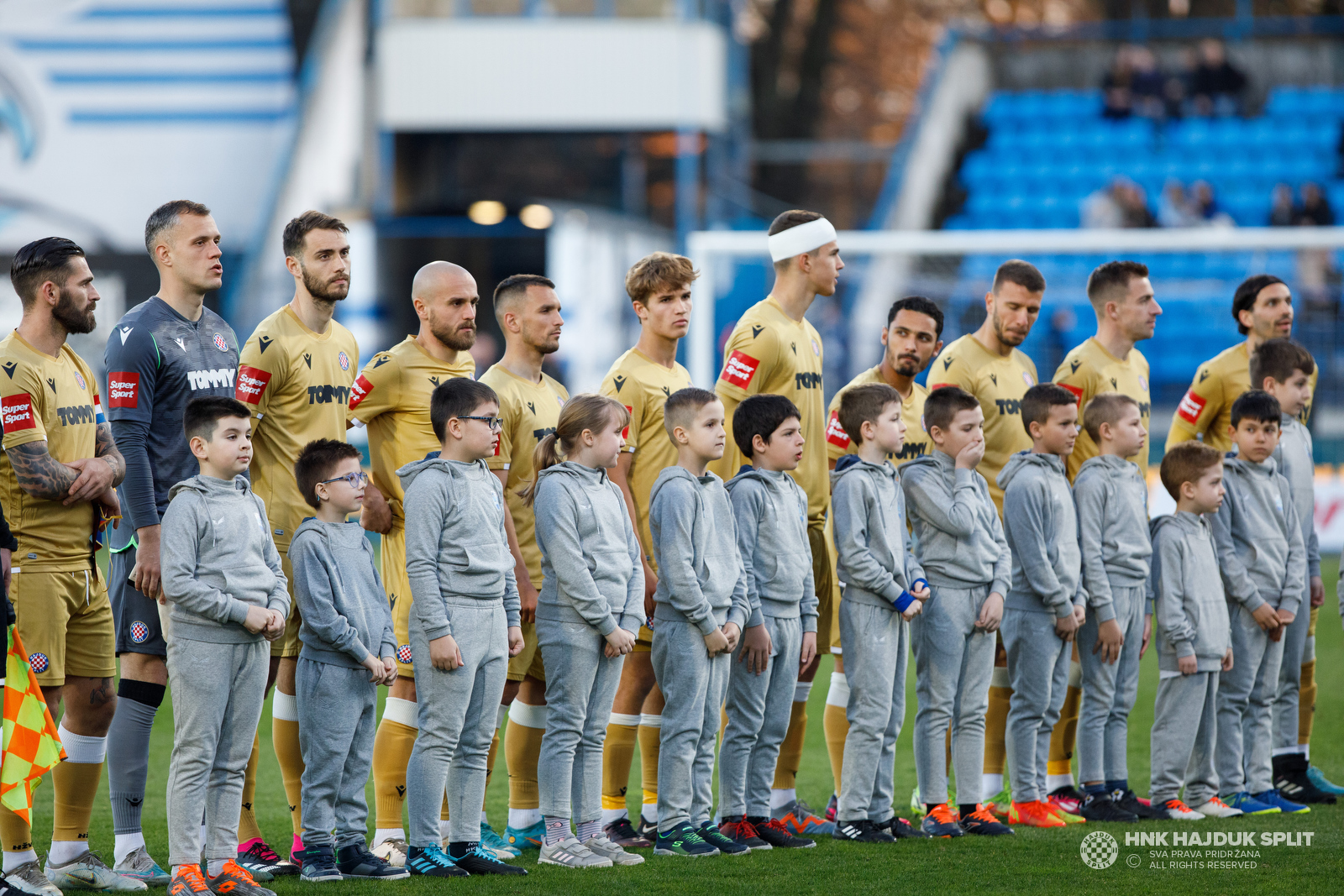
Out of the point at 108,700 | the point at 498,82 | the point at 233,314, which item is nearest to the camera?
the point at 108,700

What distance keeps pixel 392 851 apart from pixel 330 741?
540 mm

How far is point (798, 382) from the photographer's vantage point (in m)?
6.35

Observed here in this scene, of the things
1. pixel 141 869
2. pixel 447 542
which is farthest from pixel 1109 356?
pixel 141 869

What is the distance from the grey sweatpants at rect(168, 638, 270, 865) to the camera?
4.82 metres

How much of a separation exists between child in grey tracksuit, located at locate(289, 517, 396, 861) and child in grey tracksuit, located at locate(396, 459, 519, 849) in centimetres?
17

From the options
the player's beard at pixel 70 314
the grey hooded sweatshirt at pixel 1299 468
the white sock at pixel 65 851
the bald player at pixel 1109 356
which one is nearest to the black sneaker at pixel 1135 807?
the bald player at pixel 1109 356

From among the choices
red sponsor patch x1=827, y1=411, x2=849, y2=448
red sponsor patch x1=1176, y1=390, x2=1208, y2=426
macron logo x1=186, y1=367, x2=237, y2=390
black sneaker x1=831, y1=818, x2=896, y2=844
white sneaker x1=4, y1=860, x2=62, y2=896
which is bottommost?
black sneaker x1=831, y1=818, x2=896, y2=844

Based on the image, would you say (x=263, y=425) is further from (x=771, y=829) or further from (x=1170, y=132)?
(x=1170, y=132)

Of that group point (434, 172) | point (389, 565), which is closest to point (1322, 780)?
point (389, 565)

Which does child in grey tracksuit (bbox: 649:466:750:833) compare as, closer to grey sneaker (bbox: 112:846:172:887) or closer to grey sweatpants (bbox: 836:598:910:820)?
grey sweatpants (bbox: 836:598:910:820)

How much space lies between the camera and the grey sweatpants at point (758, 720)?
19.0ft

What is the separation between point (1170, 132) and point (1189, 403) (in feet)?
52.3

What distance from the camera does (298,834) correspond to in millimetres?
5672

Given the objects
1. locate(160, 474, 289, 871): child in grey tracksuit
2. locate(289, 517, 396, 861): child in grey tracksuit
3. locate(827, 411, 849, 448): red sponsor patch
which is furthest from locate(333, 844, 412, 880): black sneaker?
locate(827, 411, 849, 448): red sponsor patch
